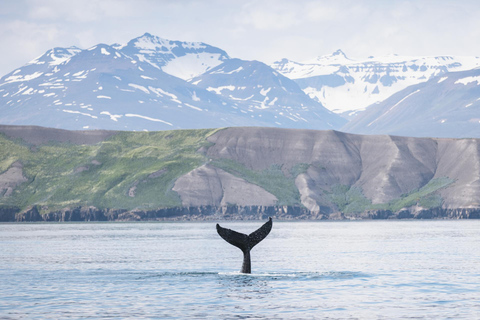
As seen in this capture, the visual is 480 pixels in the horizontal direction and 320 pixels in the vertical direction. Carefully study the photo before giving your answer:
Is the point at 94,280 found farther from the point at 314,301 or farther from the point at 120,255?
the point at 120,255

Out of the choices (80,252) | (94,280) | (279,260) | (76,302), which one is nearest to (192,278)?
(94,280)

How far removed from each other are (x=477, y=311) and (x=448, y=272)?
1022 inches

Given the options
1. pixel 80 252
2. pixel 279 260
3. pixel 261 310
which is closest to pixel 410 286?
pixel 261 310

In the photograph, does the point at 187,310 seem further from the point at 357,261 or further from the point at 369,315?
the point at 357,261

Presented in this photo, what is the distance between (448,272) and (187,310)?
33216 mm

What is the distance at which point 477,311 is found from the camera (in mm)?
50375

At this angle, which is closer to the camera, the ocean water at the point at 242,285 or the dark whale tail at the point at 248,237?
the ocean water at the point at 242,285

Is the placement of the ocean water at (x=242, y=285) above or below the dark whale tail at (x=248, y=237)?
below

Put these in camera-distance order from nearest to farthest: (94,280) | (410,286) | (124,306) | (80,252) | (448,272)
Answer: (124,306), (410,286), (94,280), (448,272), (80,252)

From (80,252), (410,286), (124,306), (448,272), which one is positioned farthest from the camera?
(80,252)

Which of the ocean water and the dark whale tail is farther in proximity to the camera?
the dark whale tail

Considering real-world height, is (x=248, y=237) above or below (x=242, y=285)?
above

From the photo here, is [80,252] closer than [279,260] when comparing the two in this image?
No

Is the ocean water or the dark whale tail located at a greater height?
the dark whale tail
